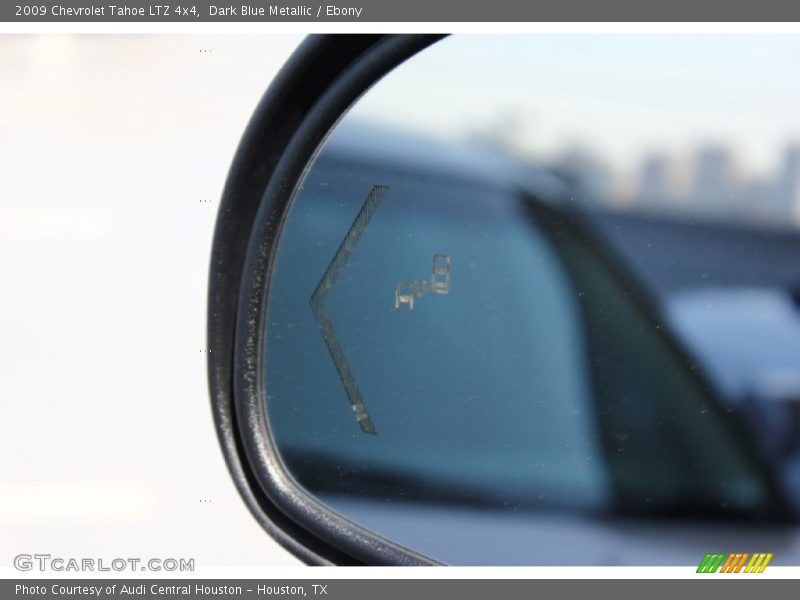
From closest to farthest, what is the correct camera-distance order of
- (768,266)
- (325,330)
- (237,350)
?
(768,266) → (325,330) → (237,350)

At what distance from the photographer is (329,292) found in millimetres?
1425

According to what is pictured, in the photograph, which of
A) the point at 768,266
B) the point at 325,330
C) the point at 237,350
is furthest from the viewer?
the point at 237,350

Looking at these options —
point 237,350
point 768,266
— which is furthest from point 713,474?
point 237,350

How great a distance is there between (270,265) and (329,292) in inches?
5.7

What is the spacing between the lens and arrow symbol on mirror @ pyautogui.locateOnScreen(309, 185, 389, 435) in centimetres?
141

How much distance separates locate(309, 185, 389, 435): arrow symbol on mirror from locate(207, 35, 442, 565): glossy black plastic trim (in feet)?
0.42

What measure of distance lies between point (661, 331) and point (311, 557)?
612 mm

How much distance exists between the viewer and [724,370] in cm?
139

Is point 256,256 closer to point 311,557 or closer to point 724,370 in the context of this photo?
point 311,557

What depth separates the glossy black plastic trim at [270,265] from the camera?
1.42 metres

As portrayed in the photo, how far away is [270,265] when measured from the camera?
152 cm

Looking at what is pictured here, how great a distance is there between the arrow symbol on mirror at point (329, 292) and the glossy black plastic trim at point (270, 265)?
0.42ft

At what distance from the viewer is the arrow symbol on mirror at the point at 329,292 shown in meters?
1.41

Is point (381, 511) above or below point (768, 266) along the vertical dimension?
below
